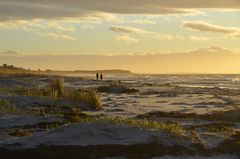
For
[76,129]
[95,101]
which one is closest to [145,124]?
[76,129]

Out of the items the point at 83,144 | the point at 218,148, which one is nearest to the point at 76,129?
the point at 83,144

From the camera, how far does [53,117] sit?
1827 cm

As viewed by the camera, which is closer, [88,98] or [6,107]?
[6,107]

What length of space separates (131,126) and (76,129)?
4.29ft

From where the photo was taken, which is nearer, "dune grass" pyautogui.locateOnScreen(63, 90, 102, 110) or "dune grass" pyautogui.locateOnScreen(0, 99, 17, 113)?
"dune grass" pyautogui.locateOnScreen(0, 99, 17, 113)

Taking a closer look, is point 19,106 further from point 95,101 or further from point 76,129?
point 76,129

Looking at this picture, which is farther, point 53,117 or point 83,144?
point 53,117

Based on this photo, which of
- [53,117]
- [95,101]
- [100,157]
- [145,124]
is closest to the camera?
[100,157]

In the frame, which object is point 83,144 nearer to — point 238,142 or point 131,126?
point 131,126

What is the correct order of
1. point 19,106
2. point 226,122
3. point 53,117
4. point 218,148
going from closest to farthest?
point 218,148 → point 53,117 → point 226,122 → point 19,106

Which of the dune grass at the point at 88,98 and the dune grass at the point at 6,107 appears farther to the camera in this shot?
the dune grass at the point at 88,98

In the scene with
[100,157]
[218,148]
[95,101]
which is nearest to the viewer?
[100,157]

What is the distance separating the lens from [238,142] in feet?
42.9

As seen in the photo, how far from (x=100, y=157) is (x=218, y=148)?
2.83m
